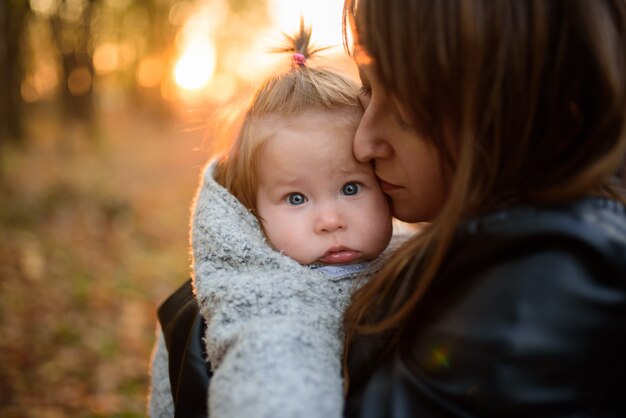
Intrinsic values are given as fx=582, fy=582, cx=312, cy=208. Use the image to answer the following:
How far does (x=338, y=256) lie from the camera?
1937 mm

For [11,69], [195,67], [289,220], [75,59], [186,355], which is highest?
[289,220]

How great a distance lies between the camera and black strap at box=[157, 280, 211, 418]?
5.75 feet

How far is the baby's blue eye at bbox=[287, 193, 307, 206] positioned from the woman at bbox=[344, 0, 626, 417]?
574 mm

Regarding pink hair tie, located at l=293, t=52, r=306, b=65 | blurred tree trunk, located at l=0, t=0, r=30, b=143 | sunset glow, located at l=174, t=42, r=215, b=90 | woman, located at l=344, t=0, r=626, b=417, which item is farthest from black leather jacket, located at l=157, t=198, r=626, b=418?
sunset glow, located at l=174, t=42, r=215, b=90

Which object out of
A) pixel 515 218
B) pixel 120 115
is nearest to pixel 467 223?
pixel 515 218

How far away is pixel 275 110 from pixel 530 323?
1.20 m

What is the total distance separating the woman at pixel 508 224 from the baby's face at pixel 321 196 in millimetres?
458

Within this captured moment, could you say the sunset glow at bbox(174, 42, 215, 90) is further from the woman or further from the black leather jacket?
the black leather jacket

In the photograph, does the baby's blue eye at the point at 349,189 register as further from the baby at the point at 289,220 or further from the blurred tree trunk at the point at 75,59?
the blurred tree trunk at the point at 75,59

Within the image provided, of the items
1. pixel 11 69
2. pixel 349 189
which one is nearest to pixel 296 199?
pixel 349 189

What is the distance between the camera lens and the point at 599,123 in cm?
129

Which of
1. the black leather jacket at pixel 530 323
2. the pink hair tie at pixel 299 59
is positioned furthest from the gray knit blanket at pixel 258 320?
the pink hair tie at pixel 299 59

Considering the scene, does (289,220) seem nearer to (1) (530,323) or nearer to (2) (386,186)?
(2) (386,186)

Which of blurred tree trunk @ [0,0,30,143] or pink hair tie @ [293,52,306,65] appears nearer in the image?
pink hair tie @ [293,52,306,65]
